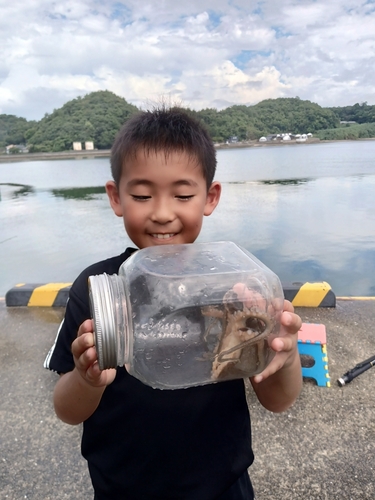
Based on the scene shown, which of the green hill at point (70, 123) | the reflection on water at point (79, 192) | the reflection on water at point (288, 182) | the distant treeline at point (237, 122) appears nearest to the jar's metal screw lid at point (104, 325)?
the reflection on water at point (79, 192)

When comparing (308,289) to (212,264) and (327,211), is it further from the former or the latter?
(327,211)

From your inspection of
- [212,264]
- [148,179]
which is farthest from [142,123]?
[212,264]

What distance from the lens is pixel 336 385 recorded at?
242 cm

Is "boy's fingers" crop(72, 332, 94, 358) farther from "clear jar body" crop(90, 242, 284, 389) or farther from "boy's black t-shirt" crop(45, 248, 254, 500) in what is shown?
"boy's black t-shirt" crop(45, 248, 254, 500)

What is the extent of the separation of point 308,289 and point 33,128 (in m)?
22.5

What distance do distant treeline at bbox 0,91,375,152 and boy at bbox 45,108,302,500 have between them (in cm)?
1269

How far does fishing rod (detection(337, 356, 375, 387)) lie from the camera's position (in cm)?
239

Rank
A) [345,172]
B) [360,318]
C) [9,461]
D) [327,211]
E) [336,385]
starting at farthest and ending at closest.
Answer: [345,172] < [327,211] < [360,318] < [336,385] < [9,461]

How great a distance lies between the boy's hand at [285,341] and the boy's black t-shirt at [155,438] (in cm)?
28

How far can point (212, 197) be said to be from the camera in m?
1.31

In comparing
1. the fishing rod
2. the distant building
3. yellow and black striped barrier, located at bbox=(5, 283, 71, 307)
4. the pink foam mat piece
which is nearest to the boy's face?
the pink foam mat piece

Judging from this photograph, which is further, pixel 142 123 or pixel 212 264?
pixel 142 123

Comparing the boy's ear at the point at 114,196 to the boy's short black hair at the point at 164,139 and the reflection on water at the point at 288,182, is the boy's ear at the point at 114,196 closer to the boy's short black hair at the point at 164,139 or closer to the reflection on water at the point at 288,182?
the boy's short black hair at the point at 164,139

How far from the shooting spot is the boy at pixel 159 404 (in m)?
1.11
